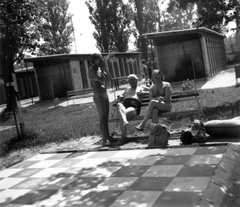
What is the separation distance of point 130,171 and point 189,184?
121 centimetres

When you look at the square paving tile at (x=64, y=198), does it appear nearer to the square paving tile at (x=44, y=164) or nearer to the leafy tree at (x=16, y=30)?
the square paving tile at (x=44, y=164)

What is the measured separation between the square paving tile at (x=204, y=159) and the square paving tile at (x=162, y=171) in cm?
25

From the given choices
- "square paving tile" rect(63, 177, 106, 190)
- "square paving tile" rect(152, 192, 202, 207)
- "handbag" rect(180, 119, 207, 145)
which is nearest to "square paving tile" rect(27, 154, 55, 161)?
"square paving tile" rect(63, 177, 106, 190)

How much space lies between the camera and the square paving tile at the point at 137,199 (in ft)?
13.0

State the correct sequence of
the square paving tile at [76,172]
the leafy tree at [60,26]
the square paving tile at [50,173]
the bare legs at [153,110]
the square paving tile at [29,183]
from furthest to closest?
the leafy tree at [60,26] → the bare legs at [153,110] → the square paving tile at [50,173] → the square paving tile at [76,172] → the square paving tile at [29,183]

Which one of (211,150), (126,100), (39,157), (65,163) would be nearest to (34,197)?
(65,163)

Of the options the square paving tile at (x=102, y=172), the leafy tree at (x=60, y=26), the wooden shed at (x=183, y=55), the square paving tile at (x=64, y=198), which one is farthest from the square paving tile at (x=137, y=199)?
the leafy tree at (x=60, y=26)

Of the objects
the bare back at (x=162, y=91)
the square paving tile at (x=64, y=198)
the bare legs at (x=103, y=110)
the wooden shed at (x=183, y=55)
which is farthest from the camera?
the wooden shed at (x=183, y=55)

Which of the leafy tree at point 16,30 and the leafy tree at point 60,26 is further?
the leafy tree at point 60,26

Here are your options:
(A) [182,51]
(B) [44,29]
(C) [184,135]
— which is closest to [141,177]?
(C) [184,135]

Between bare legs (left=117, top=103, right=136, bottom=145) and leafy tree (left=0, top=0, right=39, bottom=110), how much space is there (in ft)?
22.7

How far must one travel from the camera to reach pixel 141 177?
495cm

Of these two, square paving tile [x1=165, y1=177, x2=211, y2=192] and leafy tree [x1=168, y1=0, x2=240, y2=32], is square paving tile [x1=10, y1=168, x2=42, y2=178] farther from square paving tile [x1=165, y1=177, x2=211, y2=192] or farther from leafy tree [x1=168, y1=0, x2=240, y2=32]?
leafy tree [x1=168, y1=0, x2=240, y2=32]

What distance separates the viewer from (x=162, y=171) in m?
5.08
